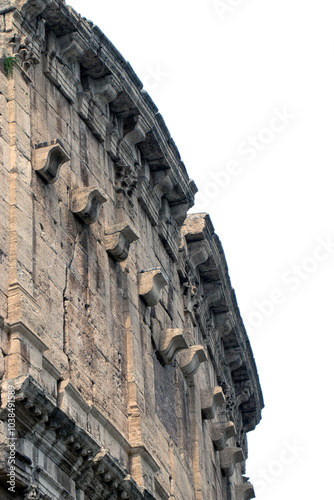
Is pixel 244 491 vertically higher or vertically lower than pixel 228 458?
higher

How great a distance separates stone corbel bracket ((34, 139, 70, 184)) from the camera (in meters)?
13.6

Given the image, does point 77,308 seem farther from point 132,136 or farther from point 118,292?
point 132,136

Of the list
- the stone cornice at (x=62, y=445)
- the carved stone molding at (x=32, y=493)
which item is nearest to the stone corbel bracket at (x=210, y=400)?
the stone cornice at (x=62, y=445)

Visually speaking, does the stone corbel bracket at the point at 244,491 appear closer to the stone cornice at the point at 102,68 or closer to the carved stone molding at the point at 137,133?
the stone cornice at the point at 102,68

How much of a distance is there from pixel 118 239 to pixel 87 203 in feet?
3.52

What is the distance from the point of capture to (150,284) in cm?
1612

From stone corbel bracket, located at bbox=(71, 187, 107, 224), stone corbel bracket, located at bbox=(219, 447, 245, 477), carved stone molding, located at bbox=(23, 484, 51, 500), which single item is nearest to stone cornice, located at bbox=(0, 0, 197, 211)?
stone corbel bracket, located at bbox=(71, 187, 107, 224)

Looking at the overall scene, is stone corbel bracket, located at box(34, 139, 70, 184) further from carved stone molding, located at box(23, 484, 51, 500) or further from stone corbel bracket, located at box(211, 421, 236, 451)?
stone corbel bracket, located at box(211, 421, 236, 451)

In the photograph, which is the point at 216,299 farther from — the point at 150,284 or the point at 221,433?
the point at 150,284

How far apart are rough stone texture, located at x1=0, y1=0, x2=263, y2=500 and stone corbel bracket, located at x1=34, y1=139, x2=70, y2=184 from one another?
2cm

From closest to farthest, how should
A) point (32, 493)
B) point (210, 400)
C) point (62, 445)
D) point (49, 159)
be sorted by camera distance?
point (32, 493)
point (62, 445)
point (49, 159)
point (210, 400)

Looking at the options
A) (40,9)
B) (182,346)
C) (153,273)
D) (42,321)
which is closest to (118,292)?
(153,273)

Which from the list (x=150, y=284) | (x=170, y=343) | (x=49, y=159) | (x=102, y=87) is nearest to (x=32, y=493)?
(x=49, y=159)

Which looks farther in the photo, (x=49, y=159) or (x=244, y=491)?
(x=244, y=491)
